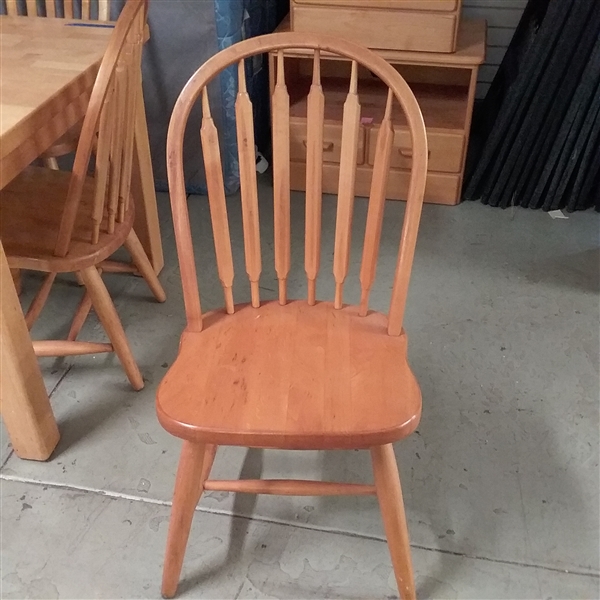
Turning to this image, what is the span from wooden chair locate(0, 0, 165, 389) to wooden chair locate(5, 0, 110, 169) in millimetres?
143

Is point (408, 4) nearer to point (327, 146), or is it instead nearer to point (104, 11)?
point (327, 146)

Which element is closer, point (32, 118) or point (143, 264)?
point (32, 118)

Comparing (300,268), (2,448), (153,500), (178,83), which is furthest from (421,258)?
(2,448)

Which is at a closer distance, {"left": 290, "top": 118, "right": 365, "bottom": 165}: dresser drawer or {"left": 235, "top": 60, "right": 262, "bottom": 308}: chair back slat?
{"left": 235, "top": 60, "right": 262, "bottom": 308}: chair back slat

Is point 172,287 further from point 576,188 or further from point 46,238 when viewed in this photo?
point 576,188

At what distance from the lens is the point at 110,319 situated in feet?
4.93

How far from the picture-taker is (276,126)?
109 centimetres

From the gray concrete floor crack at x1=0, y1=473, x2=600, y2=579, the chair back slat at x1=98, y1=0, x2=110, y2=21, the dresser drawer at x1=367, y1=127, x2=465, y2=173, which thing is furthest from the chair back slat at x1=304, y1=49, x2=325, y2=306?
the dresser drawer at x1=367, y1=127, x2=465, y2=173

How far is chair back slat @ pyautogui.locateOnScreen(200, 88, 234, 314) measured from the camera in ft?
3.51

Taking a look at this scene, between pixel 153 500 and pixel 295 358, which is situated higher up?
pixel 295 358

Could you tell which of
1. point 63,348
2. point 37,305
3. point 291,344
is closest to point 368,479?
point 291,344

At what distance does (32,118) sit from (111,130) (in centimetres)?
15

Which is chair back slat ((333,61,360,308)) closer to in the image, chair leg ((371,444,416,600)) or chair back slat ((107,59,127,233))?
chair leg ((371,444,416,600))

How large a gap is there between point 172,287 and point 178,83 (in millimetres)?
715
